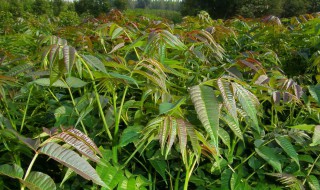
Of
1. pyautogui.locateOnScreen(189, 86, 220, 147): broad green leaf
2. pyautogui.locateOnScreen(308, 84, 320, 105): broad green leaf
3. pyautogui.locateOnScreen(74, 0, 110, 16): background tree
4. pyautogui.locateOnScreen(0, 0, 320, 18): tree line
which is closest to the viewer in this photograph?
pyautogui.locateOnScreen(189, 86, 220, 147): broad green leaf

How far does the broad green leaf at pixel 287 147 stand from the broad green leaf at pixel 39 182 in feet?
2.06

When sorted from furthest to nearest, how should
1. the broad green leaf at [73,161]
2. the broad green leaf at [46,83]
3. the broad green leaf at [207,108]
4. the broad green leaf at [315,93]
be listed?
the broad green leaf at [315,93] → the broad green leaf at [46,83] → the broad green leaf at [207,108] → the broad green leaf at [73,161]

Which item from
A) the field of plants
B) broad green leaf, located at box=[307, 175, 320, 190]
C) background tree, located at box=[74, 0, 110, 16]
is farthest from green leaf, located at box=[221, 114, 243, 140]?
background tree, located at box=[74, 0, 110, 16]

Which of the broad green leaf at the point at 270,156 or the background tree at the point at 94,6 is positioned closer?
the broad green leaf at the point at 270,156

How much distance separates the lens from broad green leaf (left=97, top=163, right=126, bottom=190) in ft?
2.87

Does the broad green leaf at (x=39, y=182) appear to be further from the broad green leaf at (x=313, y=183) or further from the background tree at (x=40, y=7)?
the background tree at (x=40, y=7)

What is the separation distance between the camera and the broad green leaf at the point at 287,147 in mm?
1006

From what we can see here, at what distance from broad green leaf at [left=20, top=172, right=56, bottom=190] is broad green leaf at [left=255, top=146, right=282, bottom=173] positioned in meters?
0.61

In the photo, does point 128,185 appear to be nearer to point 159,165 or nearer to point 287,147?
point 159,165

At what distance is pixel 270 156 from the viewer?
105cm

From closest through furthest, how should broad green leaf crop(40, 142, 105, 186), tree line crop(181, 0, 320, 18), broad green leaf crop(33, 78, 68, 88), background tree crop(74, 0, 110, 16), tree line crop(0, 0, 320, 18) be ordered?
broad green leaf crop(40, 142, 105, 186) < broad green leaf crop(33, 78, 68, 88) < background tree crop(74, 0, 110, 16) < tree line crop(0, 0, 320, 18) < tree line crop(181, 0, 320, 18)

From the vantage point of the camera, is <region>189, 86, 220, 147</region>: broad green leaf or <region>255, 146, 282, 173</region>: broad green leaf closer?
<region>189, 86, 220, 147</region>: broad green leaf

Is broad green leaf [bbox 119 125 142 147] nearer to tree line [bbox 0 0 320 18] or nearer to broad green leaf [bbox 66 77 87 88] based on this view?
broad green leaf [bbox 66 77 87 88]

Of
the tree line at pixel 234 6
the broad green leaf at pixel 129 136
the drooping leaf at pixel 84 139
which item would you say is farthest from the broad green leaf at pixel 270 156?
the tree line at pixel 234 6
